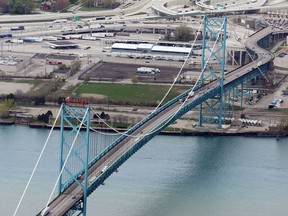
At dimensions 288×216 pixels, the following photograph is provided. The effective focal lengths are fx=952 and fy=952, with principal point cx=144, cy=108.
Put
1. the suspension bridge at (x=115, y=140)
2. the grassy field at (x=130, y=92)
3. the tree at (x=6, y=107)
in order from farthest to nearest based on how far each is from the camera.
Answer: the grassy field at (x=130, y=92) → the tree at (x=6, y=107) → the suspension bridge at (x=115, y=140)

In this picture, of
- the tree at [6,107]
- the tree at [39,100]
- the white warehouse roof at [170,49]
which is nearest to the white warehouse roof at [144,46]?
the white warehouse roof at [170,49]

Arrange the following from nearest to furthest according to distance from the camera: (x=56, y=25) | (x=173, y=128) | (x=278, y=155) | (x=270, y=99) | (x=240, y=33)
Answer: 1. (x=278, y=155)
2. (x=173, y=128)
3. (x=270, y=99)
4. (x=240, y=33)
5. (x=56, y=25)

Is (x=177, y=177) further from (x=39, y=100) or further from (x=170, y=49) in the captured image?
(x=170, y=49)

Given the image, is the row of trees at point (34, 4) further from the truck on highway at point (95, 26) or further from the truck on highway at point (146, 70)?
the truck on highway at point (146, 70)

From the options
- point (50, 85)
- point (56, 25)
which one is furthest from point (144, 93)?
point (56, 25)

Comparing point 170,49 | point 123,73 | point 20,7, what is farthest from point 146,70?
point 20,7

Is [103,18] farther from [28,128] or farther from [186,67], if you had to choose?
[28,128]
